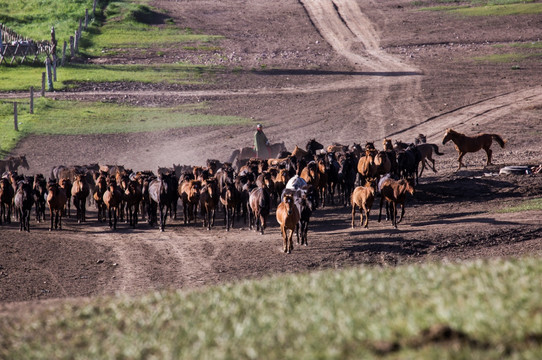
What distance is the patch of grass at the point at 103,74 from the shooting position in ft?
165

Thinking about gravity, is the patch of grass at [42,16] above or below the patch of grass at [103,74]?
above

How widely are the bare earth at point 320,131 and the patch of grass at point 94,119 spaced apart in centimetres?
125

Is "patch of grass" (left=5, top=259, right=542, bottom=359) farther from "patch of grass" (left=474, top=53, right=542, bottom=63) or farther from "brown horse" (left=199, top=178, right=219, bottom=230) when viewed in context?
"patch of grass" (left=474, top=53, right=542, bottom=63)

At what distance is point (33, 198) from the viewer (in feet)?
80.2

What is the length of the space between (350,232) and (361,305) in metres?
12.4

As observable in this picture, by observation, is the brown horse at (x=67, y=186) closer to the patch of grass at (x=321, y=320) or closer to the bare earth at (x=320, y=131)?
the bare earth at (x=320, y=131)

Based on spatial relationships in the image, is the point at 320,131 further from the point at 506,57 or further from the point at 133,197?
the point at 506,57

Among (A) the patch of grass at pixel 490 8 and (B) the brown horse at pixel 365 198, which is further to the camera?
(A) the patch of grass at pixel 490 8

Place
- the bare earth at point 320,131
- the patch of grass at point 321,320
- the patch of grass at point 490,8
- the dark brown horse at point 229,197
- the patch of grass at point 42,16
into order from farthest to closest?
1. the patch of grass at point 42,16
2. the patch of grass at point 490,8
3. the dark brown horse at point 229,197
4. the bare earth at point 320,131
5. the patch of grass at point 321,320

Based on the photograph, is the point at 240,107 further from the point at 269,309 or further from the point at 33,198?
→ the point at 269,309

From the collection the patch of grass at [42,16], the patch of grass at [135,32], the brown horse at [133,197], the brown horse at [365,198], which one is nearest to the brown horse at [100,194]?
the brown horse at [133,197]

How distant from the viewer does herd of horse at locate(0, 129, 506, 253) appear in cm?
2303

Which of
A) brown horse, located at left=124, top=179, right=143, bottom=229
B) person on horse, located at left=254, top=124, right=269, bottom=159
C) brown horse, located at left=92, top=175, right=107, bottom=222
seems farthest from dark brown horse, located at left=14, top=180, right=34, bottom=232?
person on horse, located at left=254, top=124, right=269, bottom=159

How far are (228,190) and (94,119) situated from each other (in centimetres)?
2165
